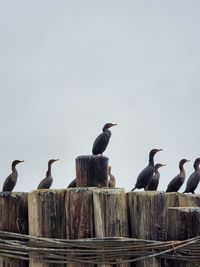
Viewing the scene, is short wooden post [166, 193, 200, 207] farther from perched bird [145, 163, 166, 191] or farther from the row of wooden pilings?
perched bird [145, 163, 166, 191]

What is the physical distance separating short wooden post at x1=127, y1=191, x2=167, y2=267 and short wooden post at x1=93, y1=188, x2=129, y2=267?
0.42ft

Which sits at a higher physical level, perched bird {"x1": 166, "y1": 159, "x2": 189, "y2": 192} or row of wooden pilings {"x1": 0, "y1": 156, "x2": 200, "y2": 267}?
perched bird {"x1": 166, "y1": 159, "x2": 189, "y2": 192}

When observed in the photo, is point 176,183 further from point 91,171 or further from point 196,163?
point 91,171

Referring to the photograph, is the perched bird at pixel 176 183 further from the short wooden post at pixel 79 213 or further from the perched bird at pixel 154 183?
the short wooden post at pixel 79 213

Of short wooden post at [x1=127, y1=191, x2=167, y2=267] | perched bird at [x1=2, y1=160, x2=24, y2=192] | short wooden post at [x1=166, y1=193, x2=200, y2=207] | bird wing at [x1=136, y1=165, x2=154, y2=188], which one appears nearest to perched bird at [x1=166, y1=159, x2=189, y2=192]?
bird wing at [x1=136, y1=165, x2=154, y2=188]

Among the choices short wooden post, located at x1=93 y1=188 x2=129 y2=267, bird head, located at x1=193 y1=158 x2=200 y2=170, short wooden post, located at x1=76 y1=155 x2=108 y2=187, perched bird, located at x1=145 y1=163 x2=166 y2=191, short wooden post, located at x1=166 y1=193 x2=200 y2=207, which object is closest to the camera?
short wooden post, located at x1=93 y1=188 x2=129 y2=267

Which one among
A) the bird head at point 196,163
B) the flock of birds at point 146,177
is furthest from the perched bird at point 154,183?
the bird head at point 196,163

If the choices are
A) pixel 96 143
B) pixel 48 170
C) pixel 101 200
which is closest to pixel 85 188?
pixel 101 200

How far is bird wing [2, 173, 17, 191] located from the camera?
1984 cm

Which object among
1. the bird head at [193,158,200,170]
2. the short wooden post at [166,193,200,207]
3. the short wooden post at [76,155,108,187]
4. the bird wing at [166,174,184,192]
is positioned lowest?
the short wooden post at [166,193,200,207]

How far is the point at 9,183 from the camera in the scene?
65.5 ft

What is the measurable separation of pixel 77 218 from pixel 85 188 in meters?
0.33

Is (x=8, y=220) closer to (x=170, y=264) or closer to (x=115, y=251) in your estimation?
(x=115, y=251)

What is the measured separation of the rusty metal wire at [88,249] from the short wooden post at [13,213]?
0.18 meters
